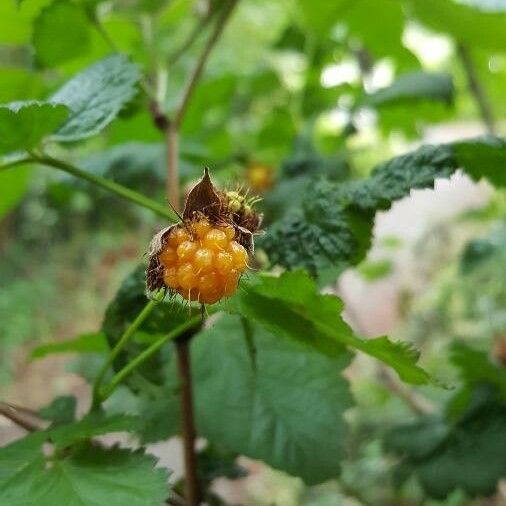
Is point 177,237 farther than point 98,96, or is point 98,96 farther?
point 98,96

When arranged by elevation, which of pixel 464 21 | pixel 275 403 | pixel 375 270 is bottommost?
pixel 375 270

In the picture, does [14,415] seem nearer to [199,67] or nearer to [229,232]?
[229,232]

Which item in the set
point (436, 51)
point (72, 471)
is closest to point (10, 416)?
point (72, 471)

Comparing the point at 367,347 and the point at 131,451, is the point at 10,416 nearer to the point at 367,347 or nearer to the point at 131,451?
the point at 131,451

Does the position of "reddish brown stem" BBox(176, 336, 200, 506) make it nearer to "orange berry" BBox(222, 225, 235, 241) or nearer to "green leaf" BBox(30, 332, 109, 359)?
"green leaf" BBox(30, 332, 109, 359)

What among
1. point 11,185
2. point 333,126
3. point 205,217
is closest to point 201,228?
point 205,217

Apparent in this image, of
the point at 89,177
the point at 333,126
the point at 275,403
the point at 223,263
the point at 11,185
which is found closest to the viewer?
the point at 223,263
